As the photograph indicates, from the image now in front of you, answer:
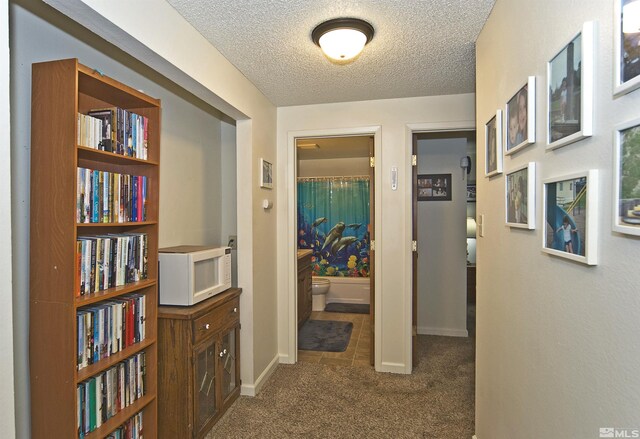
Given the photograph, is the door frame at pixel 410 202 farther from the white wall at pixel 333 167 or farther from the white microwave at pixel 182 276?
the white wall at pixel 333 167

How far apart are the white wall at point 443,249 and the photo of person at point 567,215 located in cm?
285

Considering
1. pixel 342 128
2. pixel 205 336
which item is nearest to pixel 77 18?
pixel 205 336

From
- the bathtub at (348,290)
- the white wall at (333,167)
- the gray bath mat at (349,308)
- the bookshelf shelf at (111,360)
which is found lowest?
the gray bath mat at (349,308)

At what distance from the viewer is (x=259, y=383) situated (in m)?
2.73

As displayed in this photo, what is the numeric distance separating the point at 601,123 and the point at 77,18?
1707mm

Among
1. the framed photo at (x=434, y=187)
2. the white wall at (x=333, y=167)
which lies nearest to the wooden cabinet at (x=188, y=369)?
the framed photo at (x=434, y=187)

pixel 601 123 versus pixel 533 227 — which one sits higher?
pixel 601 123

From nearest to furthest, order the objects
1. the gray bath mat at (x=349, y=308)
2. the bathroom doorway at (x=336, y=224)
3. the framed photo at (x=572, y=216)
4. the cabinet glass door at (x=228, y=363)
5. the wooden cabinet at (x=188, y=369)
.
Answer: the framed photo at (x=572, y=216)
the wooden cabinet at (x=188, y=369)
the cabinet glass door at (x=228, y=363)
the gray bath mat at (x=349, y=308)
the bathroom doorway at (x=336, y=224)

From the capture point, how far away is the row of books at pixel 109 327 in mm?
1493

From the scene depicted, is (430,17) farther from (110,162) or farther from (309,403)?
(309,403)

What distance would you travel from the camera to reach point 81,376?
1418 mm

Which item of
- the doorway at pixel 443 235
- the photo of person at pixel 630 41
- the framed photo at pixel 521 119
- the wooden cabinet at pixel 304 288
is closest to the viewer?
the photo of person at pixel 630 41

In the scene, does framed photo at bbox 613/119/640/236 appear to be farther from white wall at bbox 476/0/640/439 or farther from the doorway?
the doorway

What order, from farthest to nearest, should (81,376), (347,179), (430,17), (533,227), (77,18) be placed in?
(347,179)
(430,17)
(81,376)
(77,18)
(533,227)
